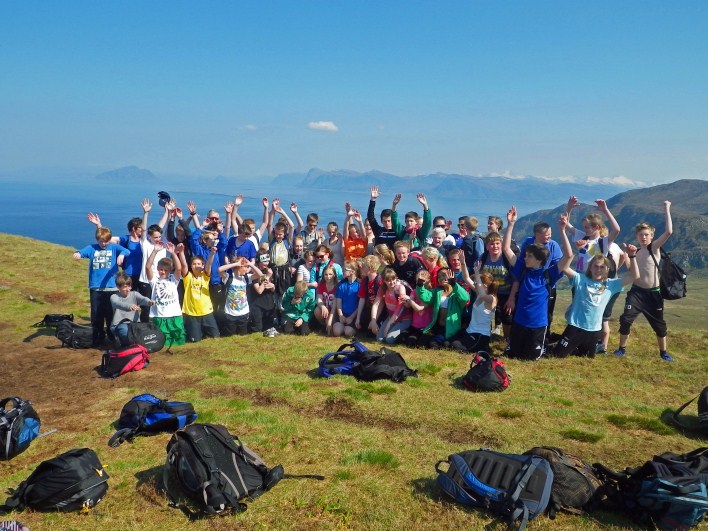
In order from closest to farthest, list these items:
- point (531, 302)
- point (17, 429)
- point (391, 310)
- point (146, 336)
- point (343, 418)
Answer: point (17, 429) → point (343, 418) → point (531, 302) → point (146, 336) → point (391, 310)

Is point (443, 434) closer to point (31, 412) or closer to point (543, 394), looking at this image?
point (543, 394)

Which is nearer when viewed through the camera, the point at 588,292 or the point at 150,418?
the point at 150,418

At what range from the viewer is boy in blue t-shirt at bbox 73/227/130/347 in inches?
472

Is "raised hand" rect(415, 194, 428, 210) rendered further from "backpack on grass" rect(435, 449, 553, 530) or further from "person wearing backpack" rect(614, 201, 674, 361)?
"backpack on grass" rect(435, 449, 553, 530)

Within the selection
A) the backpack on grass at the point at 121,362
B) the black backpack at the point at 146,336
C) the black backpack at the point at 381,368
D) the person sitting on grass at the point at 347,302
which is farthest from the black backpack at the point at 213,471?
the person sitting on grass at the point at 347,302

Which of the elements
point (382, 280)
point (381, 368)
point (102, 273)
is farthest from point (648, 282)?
point (102, 273)

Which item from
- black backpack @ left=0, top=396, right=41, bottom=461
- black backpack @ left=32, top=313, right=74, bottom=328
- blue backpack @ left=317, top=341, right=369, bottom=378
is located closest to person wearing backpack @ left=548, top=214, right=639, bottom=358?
blue backpack @ left=317, top=341, right=369, bottom=378

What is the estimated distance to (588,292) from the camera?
34.0ft

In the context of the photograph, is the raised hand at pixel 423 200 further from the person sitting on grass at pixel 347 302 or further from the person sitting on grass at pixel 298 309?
the person sitting on grass at pixel 298 309

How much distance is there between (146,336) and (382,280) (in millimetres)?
6149

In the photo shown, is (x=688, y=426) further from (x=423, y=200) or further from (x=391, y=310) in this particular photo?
(x=423, y=200)

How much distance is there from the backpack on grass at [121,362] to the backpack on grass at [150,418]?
2644 millimetres

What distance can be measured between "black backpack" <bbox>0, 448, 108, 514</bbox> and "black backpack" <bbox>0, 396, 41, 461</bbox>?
1521 mm

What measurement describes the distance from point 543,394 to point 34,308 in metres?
16.9
